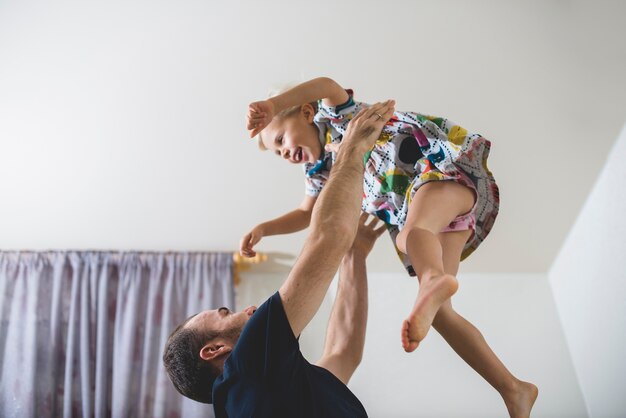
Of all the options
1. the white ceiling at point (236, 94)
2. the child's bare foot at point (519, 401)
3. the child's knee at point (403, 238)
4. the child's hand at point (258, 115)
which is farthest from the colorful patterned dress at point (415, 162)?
the white ceiling at point (236, 94)

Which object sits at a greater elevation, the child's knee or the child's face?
the child's face

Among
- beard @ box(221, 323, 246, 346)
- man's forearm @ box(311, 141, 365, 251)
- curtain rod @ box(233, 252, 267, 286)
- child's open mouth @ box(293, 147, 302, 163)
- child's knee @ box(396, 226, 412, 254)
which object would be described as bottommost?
curtain rod @ box(233, 252, 267, 286)

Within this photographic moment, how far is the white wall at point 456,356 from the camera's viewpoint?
9.32ft

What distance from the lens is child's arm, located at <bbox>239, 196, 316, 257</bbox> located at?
1.66m

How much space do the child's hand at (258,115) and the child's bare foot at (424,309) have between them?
481 millimetres

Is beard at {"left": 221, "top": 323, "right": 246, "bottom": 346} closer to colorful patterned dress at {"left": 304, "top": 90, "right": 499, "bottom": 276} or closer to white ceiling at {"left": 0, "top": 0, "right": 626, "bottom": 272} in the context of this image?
colorful patterned dress at {"left": 304, "top": 90, "right": 499, "bottom": 276}

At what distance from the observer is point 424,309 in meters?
1.15

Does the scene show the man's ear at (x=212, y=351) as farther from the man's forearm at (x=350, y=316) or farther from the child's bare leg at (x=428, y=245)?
the child's bare leg at (x=428, y=245)

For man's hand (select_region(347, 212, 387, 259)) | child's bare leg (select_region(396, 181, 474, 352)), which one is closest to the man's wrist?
man's hand (select_region(347, 212, 387, 259))

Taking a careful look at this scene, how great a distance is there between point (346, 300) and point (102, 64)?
119 cm

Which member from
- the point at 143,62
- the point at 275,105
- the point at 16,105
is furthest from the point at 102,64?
the point at 275,105

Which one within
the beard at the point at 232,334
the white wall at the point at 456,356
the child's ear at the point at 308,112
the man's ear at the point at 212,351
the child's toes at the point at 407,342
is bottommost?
the white wall at the point at 456,356

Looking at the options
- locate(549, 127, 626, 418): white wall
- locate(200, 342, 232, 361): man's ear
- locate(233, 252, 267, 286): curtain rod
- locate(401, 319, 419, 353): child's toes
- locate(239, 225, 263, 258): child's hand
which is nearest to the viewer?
locate(401, 319, 419, 353): child's toes

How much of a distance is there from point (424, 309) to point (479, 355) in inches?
17.4
